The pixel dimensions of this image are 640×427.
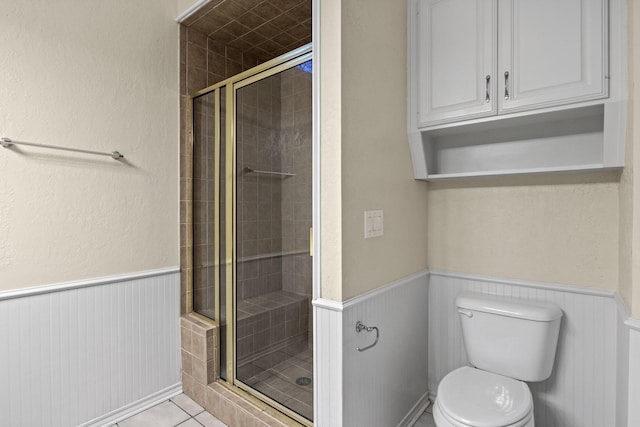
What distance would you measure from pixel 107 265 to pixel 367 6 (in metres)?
1.87

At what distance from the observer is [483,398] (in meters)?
1.39

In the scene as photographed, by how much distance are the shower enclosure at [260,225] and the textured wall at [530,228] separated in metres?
0.87

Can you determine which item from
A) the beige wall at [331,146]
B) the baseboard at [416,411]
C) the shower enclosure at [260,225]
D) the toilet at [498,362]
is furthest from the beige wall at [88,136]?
the toilet at [498,362]

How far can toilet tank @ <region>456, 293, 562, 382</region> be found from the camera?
1.55 metres

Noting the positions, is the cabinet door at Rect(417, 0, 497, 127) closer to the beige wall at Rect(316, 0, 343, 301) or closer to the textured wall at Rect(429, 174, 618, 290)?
the textured wall at Rect(429, 174, 618, 290)

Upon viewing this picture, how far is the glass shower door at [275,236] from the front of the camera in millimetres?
1675

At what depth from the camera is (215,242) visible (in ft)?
6.93

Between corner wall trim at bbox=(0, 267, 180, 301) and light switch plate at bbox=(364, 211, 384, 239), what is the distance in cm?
135

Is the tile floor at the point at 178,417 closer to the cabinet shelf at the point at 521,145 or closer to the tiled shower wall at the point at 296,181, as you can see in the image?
the tiled shower wall at the point at 296,181

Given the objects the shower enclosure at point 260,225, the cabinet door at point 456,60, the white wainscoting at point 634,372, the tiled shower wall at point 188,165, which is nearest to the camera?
the white wainscoting at point 634,372

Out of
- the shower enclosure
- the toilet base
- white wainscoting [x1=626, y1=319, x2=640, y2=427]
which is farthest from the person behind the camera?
the shower enclosure

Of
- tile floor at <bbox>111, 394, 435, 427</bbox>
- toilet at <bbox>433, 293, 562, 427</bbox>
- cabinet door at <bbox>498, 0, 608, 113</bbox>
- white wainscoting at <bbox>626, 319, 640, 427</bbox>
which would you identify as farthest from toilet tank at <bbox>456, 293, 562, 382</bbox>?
cabinet door at <bbox>498, 0, 608, 113</bbox>

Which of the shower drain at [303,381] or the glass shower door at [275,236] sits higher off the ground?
the glass shower door at [275,236]

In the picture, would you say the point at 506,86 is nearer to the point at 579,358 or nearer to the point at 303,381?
the point at 579,358
